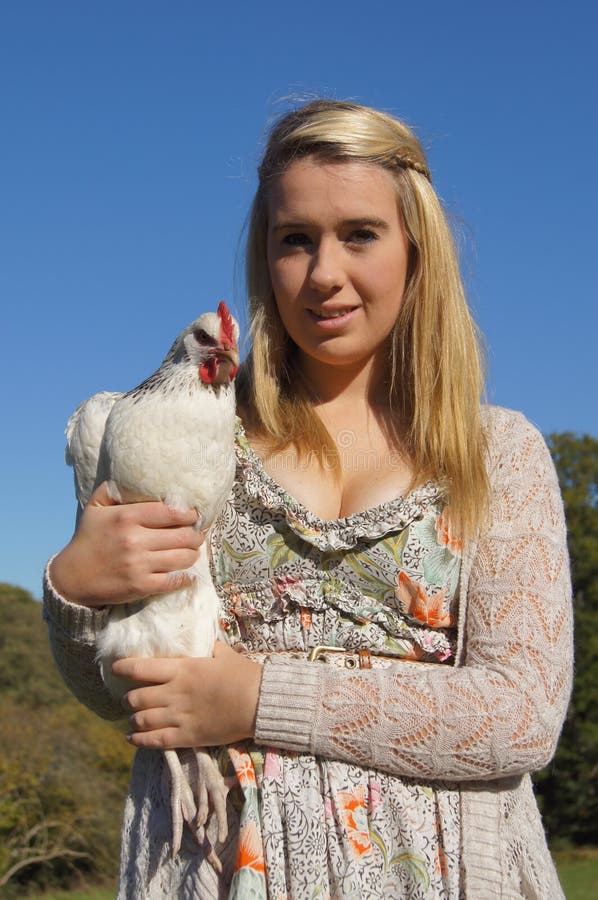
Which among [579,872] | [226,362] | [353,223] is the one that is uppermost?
[353,223]

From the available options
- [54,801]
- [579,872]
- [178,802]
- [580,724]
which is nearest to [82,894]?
[54,801]

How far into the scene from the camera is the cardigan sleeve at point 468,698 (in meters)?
1.64

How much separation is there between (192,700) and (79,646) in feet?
1.19

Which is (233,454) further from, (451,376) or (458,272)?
(458,272)

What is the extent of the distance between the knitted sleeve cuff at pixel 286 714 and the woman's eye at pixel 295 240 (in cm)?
100

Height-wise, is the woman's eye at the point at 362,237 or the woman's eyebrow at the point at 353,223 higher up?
the woman's eyebrow at the point at 353,223

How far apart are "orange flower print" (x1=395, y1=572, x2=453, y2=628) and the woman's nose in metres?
0.67

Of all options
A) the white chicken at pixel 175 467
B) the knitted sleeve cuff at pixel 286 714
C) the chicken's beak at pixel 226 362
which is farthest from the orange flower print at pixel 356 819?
the chicken's beak at pixel 226 362

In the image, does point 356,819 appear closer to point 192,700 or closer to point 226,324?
point 192,700

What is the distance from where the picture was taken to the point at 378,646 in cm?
183

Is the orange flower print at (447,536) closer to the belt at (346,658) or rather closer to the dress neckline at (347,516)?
the dress neckline at (347,516)

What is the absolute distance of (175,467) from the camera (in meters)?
1.86

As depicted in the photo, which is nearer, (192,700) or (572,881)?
(192,700)

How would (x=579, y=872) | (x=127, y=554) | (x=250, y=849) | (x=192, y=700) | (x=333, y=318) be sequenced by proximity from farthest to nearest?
1. (x=579, y=872)
2. (x=333, y=318)
3. (x=127, y=554)
4. (x=192, y=700)
5. (x=250, y=849)
